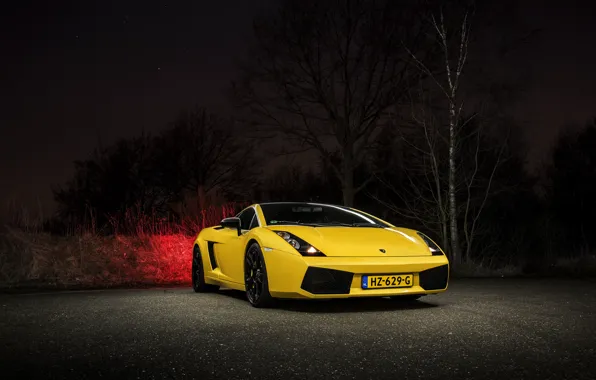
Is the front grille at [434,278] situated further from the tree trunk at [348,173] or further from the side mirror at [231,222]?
the tree trunk at [348,173]

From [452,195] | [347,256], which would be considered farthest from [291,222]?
[452,195]

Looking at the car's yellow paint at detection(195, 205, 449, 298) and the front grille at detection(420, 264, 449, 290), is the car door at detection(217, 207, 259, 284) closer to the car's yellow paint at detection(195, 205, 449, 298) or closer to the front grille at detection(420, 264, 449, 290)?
the car's yellow paint at detection(195, 205, 449, 298)

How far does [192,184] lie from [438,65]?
21.8 meters

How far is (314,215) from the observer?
9305 millimetres

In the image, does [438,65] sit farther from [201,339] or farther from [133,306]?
[201,339]

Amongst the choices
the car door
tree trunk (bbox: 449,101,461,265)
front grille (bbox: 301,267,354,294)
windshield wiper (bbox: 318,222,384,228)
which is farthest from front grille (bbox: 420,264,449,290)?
tree trunk (bbox: 449,101,461,265)

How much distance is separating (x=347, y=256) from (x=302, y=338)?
1745mm

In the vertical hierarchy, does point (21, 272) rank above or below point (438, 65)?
below

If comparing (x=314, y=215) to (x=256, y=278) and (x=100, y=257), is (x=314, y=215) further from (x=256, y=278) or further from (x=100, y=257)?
(x=100, y=257)

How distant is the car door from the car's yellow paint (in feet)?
0.87

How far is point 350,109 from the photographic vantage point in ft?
86.8

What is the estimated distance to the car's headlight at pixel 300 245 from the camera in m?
7.49

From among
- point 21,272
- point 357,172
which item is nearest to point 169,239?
point 21,272

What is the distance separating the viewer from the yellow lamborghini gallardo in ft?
24.2
